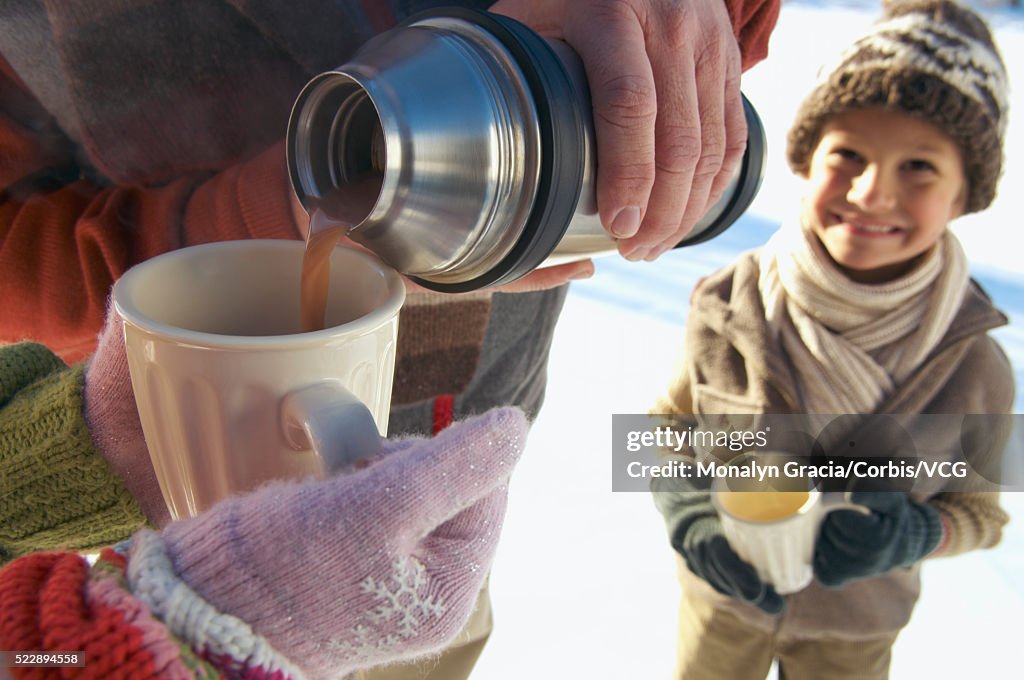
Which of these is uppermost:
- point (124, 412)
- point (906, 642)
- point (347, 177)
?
point (347, 177)

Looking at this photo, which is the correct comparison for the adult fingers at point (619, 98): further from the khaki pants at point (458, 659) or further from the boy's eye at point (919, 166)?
the boy's eye at point (919, 166)

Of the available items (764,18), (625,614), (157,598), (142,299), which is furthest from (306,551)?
(625,614)

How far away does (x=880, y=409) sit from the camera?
2.91ft

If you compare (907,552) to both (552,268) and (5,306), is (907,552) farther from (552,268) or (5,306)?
(5,306)

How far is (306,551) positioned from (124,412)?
17cm

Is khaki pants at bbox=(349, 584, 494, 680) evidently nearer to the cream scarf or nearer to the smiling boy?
the smiling boy

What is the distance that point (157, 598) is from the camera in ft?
0.95

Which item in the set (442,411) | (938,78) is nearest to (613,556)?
(442,411)

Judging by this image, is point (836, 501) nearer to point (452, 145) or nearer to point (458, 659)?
point (458, 659)

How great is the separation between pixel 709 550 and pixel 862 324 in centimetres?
27

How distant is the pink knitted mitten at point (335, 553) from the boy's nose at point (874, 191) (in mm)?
644

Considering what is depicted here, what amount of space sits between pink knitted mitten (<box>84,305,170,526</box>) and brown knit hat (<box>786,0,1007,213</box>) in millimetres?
711

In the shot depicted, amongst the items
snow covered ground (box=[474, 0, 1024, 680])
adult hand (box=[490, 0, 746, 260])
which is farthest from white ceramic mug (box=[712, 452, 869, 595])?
adult hand (box=[490, 0, 746, 260])

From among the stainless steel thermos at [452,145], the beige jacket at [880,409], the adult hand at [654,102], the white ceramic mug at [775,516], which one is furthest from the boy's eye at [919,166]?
the stainless steel thermos at [452,145]
